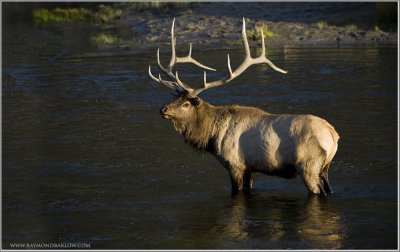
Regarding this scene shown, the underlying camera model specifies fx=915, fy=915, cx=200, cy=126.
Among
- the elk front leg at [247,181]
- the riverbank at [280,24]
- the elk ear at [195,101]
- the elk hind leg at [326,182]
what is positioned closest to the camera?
the elk hind leg at [326,182]

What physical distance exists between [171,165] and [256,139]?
2479 millimetres

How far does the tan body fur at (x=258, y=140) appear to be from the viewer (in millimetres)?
10422

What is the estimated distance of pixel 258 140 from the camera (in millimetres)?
10711

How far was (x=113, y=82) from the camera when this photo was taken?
2075 cm

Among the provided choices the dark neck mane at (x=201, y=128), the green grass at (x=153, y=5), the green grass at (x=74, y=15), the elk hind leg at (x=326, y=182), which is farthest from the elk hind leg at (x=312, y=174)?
the green grass at (x=74, y=15)

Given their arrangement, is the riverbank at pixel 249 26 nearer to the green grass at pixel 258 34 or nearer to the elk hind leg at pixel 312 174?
the green grass at pixel 258 34

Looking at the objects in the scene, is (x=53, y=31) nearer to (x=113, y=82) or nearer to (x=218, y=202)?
(x=113, y=82)

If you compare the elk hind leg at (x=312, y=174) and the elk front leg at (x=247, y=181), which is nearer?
the elk hind leg at (x=312, y=174)

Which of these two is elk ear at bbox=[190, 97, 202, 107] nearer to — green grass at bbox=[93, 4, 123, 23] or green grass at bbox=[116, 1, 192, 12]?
green grass at bbox=[116, 1, 192, 12]

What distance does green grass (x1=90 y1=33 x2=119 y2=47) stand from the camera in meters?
27.5

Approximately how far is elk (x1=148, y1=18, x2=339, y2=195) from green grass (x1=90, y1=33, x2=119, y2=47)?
53.5 feet

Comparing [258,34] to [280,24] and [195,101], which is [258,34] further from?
Result: [195,101]

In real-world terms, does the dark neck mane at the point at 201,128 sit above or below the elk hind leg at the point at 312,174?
above

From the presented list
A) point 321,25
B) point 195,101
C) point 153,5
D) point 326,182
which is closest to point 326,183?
point 326,182
